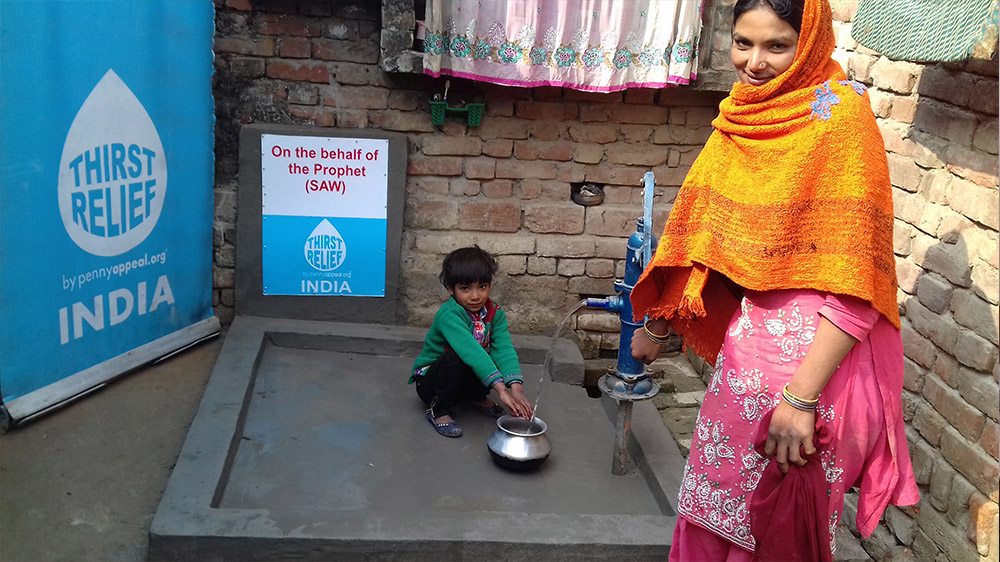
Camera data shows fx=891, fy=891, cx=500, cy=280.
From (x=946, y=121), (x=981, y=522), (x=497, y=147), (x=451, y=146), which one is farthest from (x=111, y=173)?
(x=981, y=522)

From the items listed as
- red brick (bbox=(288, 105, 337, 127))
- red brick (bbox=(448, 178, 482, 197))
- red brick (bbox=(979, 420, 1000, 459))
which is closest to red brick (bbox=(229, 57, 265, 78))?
red brick (bbox=(288, 105, 337, 127))

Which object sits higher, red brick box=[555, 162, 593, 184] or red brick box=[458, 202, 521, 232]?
red brick box=[555, 162, 593, 184]

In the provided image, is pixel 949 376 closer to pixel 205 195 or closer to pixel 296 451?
pixel 296 451

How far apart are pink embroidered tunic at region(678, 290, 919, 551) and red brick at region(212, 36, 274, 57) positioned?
10.4ft

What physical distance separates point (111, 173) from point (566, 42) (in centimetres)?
225

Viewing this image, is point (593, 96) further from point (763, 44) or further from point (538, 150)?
point (763, 44)

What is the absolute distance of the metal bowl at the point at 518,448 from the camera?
142 inches

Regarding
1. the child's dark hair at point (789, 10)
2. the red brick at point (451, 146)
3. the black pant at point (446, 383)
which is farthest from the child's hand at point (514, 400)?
the child's dark hair at point (789, 10)

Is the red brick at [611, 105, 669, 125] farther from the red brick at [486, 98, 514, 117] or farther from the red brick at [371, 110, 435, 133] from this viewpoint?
the red brick at [371, 110, 435, 133]

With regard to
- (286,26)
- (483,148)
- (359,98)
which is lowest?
(483,148)

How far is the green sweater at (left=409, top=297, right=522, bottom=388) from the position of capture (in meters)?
3.84

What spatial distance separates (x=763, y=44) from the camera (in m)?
2.10

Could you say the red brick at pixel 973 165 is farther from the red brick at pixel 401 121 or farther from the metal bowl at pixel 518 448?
the red brick at pixel 401 121

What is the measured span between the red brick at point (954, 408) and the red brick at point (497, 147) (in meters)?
2.49
